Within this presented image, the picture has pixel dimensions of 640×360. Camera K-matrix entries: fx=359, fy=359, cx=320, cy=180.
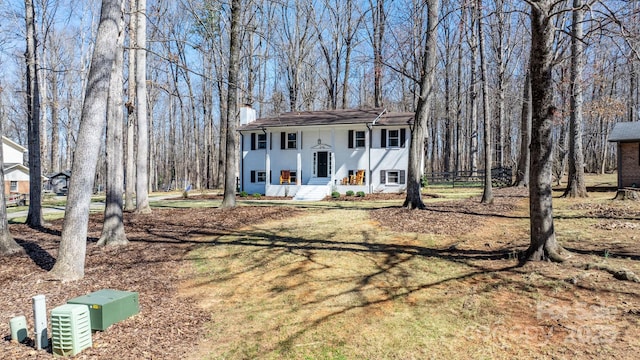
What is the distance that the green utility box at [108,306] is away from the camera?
451 centimetres

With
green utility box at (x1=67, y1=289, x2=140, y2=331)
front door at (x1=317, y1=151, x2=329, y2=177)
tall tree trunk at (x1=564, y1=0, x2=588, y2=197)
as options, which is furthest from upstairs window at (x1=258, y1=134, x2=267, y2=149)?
green utility box at (x1=67, y1=289, x2=140, y2=331)

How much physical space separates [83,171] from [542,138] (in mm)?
7726

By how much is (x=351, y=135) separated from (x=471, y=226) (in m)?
14.9

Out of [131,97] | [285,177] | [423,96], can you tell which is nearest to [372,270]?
[423,96]

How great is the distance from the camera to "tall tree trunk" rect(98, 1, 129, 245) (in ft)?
28.7

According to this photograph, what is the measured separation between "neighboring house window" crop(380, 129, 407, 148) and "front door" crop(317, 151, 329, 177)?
380 cm

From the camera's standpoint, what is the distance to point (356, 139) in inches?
925

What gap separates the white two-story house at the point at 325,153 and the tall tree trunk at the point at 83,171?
15247 millimetres

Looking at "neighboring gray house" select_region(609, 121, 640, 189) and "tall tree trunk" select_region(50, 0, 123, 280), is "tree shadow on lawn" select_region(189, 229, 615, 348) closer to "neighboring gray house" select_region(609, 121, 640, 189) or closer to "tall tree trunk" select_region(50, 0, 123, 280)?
"tall tree trunk" select_region(50, 0, 123, 280)

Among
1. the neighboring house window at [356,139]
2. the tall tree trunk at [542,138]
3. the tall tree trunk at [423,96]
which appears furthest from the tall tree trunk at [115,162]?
the neighboring house window at [356,139]

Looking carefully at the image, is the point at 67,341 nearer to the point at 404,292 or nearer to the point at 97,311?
the point at 97,311

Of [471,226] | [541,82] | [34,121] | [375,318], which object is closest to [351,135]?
[471,226]

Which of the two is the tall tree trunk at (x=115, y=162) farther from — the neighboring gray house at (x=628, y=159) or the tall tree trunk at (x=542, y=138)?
the neighboring gray house at (x=628, y=159)

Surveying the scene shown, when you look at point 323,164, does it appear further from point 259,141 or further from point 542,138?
point 542,138
